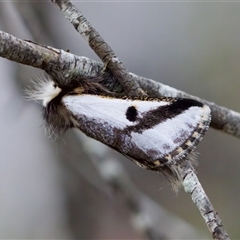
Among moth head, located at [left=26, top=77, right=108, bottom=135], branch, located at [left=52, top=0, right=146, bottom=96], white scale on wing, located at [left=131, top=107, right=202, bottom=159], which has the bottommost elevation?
white scale on wing, located at [left=131, top=107, right=202, bottom=159]

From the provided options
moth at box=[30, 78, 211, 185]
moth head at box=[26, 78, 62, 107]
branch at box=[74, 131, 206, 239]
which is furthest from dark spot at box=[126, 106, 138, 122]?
branch at box=[74, 131, 206, 239]

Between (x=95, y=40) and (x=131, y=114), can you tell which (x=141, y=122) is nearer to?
(x=131, y=114)

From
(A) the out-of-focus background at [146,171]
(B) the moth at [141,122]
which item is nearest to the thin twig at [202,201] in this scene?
(B) the moth at [141,122]

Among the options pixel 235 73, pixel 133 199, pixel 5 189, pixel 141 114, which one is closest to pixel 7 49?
pixel 141 114

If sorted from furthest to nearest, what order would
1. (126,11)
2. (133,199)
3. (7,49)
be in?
(126,11), (133,199), (7,49)

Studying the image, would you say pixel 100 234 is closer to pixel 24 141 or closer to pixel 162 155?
pixel 24 141

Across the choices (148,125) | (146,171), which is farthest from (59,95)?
(146,171)

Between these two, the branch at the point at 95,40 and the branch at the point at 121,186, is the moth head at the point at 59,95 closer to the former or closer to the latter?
the branch at the point at 95,40

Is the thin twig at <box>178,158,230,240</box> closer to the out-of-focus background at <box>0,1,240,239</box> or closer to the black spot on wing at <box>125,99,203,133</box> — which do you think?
the black spot on wing at <box>125,99,203,133</box>
